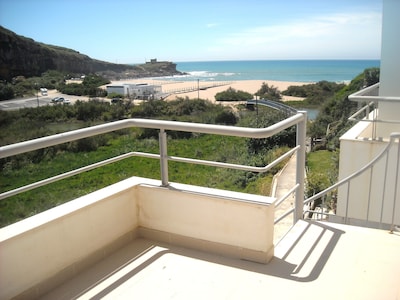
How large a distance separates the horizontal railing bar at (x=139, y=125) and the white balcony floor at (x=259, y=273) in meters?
0.86

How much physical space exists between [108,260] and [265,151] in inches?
794

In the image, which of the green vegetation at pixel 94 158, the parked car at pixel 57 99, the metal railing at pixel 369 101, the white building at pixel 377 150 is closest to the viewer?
the metal railing at pixel 369 101

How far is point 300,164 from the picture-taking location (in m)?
2.87

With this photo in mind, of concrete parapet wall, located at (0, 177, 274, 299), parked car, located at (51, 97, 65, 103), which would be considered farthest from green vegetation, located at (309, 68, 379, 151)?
parked car, located at (51, 97, 65, 103)

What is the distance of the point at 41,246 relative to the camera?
6.91 ft

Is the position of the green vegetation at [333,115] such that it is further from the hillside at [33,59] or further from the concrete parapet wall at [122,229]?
the concrete parapet wall at [122,229]

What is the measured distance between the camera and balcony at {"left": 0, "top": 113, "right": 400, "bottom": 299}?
209 cm

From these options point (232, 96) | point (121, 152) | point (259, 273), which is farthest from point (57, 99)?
point (259, 273)

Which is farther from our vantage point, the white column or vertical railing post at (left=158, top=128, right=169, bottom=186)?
the white column

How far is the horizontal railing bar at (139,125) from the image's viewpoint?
189 centimetres

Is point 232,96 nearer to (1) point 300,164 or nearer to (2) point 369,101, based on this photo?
(2) point 369,101

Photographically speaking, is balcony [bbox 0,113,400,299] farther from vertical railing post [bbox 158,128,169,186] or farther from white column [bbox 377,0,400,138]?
white column [bbox 377,0,400,138]

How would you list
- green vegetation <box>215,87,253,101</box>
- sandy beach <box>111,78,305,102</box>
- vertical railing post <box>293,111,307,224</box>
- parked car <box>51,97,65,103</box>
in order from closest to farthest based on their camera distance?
vertical railing post <box>293,111,307,224</box>, parked car <box>51,97,65,103</box>, green vegetation <box>215,87,253,101</box>, sandy beach <box>111,78,305,102</box>

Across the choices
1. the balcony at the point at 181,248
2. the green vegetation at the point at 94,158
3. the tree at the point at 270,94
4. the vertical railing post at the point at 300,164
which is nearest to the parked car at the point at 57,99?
the green vegetation at the point at 94,158
